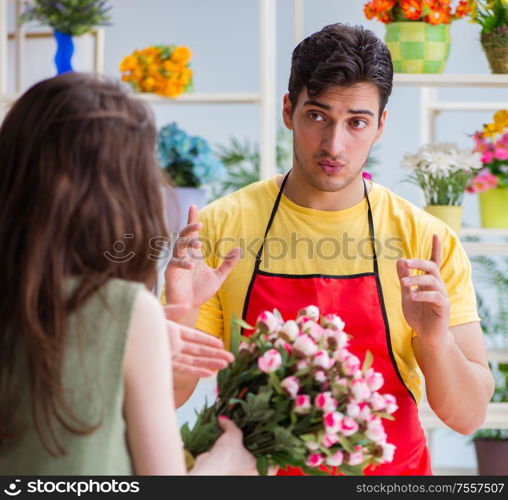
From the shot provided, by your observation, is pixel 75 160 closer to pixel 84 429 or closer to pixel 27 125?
pixel 27 125

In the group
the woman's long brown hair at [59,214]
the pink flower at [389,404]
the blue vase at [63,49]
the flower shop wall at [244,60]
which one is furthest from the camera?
the flower shop wall at [244,60]

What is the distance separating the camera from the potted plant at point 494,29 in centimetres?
279

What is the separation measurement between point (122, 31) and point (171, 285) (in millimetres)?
3645

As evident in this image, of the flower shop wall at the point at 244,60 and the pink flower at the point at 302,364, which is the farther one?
the flower shop wall at the point at 244,60

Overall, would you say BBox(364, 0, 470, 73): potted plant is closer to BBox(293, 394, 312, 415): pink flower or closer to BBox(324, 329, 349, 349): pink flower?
BBox(324, 329, 349, 349): pink flower

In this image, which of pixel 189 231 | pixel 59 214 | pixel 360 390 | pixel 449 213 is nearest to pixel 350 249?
pixel 189 231

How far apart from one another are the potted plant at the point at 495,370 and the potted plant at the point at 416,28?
4.76ft

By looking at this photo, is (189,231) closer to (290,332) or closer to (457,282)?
(290,332)

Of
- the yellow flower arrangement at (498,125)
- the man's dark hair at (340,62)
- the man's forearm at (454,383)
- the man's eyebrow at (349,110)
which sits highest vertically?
the man's dark hair at (340,62)

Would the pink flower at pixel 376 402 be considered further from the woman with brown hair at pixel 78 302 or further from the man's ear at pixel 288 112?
the man's ear at pixel 288 112

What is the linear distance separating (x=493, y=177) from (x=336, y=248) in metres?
1.25

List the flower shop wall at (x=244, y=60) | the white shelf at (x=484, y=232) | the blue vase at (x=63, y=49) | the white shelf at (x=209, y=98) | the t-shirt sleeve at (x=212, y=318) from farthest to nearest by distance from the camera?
the flower shop wall at (x=244, y=60) → the blue vase at (x=63, y=49) → the white shelf at (x=209, y=98) → the white shelf at (x=484, y=232) → the t-shirt sleeve at (x=212, y=318)

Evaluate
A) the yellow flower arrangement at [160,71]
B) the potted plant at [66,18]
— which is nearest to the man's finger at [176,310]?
the yellow flower arrangement at [160,71]

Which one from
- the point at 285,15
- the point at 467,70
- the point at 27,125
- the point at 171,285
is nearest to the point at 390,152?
the point at 467,70
